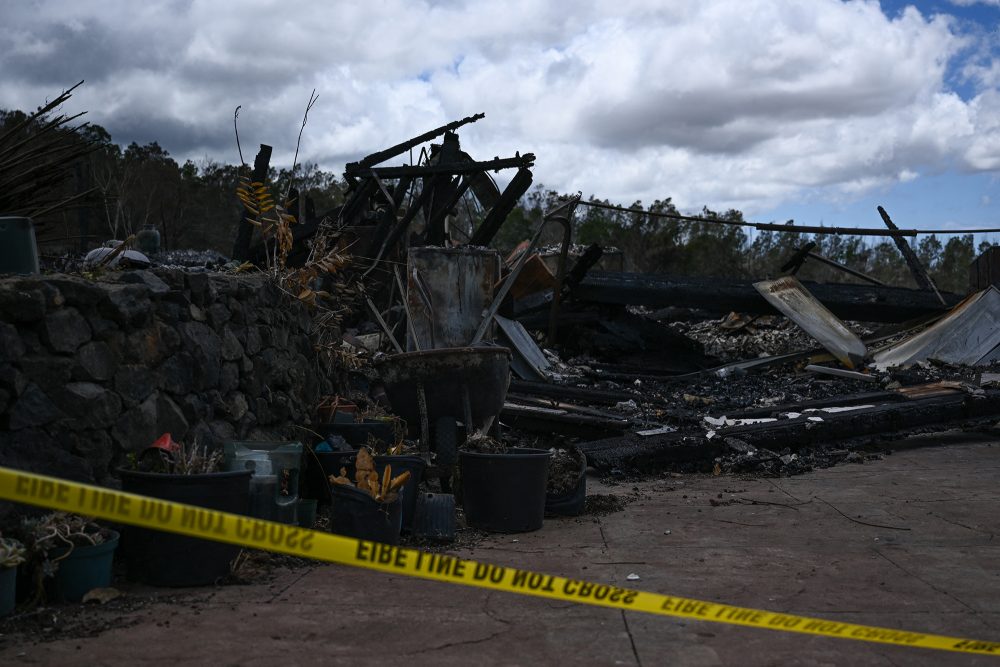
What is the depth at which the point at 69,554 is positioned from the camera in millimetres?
4363

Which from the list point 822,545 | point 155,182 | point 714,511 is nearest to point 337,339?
point 714,511

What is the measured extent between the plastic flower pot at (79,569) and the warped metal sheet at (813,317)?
477 inches

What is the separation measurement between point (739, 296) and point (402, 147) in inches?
258

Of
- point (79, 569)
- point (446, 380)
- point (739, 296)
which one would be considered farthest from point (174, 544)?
point (739, 296)

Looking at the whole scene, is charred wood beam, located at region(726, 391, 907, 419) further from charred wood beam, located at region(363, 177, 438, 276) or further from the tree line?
the tree line

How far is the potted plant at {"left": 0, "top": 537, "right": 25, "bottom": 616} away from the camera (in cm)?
404

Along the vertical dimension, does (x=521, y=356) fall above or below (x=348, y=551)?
above

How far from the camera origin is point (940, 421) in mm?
10945

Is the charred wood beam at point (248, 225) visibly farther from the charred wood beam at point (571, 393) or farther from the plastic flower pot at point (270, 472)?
the plastic flower pot at point (270, 472)

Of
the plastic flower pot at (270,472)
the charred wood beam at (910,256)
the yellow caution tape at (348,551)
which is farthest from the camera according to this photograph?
the charred wood beam at (910,256)

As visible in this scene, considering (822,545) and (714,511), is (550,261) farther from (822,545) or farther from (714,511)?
(822,545)

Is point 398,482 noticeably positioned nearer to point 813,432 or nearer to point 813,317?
point 813,432

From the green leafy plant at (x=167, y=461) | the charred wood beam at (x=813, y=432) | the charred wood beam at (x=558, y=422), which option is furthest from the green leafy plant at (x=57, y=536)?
the charred wood beam at (x=558, y=422)

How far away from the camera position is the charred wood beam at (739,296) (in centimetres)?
1588
